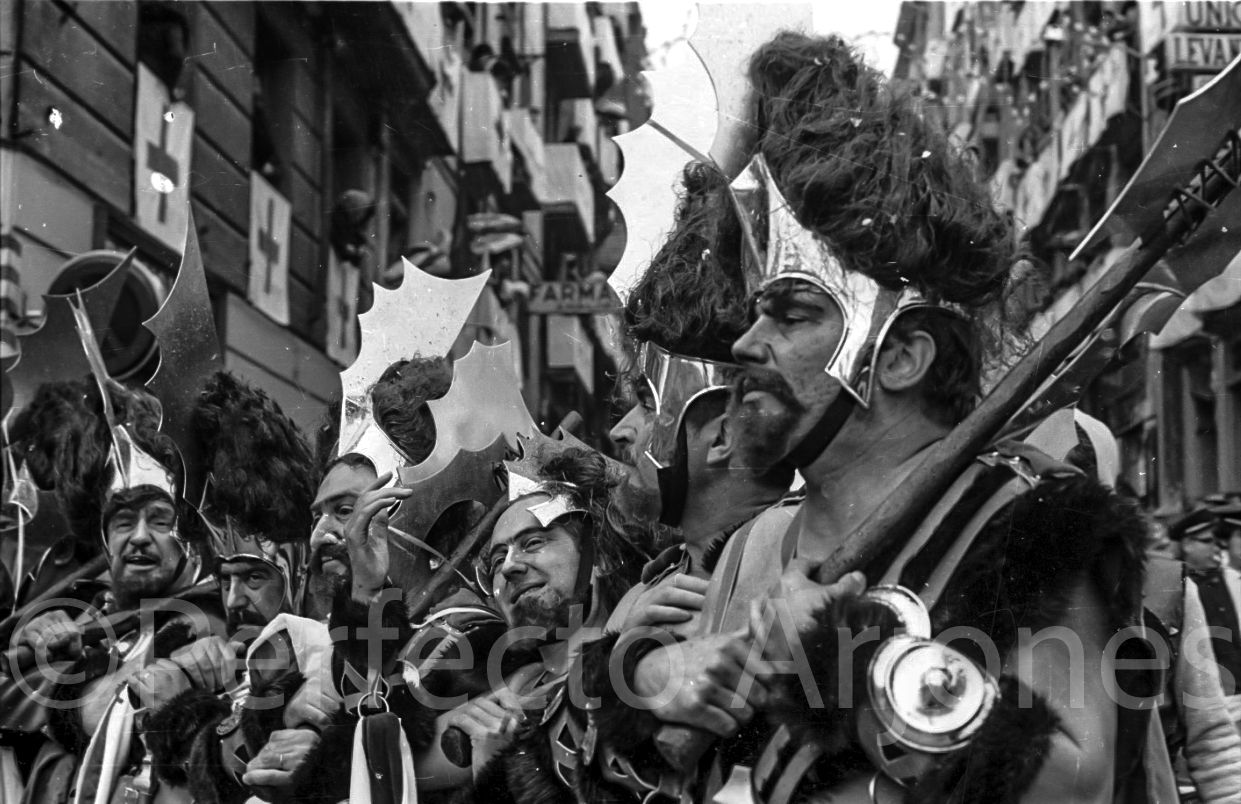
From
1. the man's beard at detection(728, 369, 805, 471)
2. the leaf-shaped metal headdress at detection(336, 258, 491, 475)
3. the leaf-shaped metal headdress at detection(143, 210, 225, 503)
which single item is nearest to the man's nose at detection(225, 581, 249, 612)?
the leaf-shaped metal headdress at detection(143, 210, 225, 503)

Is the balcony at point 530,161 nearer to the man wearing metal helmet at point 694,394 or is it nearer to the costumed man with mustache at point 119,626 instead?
the man wearing metal helmet at point 694,394

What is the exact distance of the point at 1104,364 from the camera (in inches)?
117

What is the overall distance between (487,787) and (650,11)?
1.78m

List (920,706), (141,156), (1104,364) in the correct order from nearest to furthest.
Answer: (920,706)
(1104,364)
(141,156)

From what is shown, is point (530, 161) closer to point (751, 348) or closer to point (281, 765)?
point (751, 348)

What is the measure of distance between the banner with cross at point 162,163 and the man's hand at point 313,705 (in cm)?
117

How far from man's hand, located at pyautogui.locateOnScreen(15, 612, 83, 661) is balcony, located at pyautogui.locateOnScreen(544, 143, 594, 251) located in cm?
190

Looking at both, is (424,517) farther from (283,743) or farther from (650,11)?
(650,11)

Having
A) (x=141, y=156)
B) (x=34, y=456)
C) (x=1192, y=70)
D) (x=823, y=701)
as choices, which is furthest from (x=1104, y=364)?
(x=34, y=456)

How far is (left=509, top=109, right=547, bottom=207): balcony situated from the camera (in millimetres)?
3707

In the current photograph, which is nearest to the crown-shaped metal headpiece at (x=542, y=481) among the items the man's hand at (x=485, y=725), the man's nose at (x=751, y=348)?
the man's hand at (x=485, y=725)

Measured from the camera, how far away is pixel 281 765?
12.8 feet

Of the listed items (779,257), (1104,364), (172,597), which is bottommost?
(172,597)

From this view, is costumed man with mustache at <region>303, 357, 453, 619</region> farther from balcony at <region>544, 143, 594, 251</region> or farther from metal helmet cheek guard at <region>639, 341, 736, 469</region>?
metal helmet cheek guard at <region>639, 341, 736, 469</region>
